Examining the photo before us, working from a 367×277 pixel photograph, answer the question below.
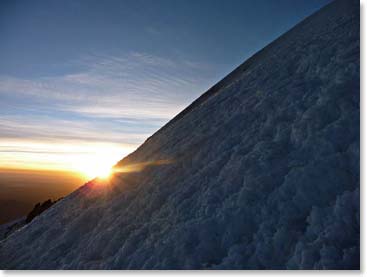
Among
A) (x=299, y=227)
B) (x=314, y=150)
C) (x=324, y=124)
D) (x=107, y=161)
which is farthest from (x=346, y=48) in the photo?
(x=107, y=161)

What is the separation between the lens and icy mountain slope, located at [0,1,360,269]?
3.48 m

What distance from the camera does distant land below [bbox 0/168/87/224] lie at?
417ft

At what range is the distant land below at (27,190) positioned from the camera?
5000 inches

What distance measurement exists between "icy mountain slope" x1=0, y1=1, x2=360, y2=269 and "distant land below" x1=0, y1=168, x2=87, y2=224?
115044 millimetres

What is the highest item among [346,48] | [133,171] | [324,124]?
[346,48]

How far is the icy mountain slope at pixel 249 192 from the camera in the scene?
3.48 meters

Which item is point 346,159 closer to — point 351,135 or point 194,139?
point 351,135

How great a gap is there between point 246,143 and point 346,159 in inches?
67.8

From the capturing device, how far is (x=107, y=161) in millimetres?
7945

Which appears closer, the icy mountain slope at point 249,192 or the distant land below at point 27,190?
the icy mountain slope at point 249,192

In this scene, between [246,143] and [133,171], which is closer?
[246,143]

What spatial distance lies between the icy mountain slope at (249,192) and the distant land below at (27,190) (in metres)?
115

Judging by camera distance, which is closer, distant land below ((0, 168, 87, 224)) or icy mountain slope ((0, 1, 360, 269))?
icy mountain slope ((0, 1, 360, 269))

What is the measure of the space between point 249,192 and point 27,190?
624ft
